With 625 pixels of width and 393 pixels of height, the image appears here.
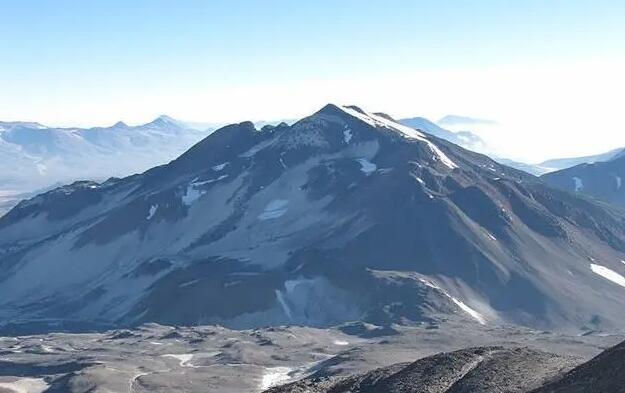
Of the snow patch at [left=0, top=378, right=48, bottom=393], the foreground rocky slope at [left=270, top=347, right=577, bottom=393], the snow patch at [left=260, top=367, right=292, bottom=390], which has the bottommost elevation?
the snow patch at [left=260, top=367, right=292, bottom=390]

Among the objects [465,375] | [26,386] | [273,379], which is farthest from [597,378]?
[26,386]

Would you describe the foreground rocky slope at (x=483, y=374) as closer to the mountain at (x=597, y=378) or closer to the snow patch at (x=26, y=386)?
the mountain at (x=597, y=378)

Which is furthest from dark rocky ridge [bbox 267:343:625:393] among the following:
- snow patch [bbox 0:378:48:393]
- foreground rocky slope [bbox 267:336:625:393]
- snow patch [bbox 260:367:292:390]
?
snow patch [bbox 0:378:48:393]

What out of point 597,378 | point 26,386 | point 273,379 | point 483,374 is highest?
point 597,378

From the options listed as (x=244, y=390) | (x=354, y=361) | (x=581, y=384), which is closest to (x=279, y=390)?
(x=581, y=384)

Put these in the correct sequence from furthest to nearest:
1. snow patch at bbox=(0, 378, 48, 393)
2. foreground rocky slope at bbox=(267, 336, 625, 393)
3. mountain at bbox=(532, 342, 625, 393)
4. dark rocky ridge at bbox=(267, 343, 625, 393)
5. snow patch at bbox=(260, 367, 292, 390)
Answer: snow patch at bbox=(260, 367, 292, 390) → snow patch at bbox=(0, 378, 48, 393) → foreground rocky slope at bbox=(267, 336, 625, 393) → dark rocky ridge at bbox=(267, 343, 625, 393) → mountain at bbox=(532, 342, 625, 393)

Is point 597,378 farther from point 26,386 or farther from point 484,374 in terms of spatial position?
point 26,386

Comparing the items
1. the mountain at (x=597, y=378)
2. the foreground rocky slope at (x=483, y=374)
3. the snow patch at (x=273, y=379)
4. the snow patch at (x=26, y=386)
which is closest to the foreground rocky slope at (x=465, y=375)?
the foreground rocky slope at (x=483, y=374)

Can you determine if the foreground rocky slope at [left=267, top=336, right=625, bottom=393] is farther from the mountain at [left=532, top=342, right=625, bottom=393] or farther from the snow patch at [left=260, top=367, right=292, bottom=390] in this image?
the snow patch at [left=260, top=367, right=292, bottom=390]

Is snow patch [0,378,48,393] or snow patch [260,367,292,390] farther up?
snow patch [0,378,48,393]

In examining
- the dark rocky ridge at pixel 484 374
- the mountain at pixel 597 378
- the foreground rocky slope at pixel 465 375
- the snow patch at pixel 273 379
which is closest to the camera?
the mountain at pixel 597 378

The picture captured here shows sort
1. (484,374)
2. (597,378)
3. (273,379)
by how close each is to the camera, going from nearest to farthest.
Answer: (597,378) → (484,374) → (273,379)
